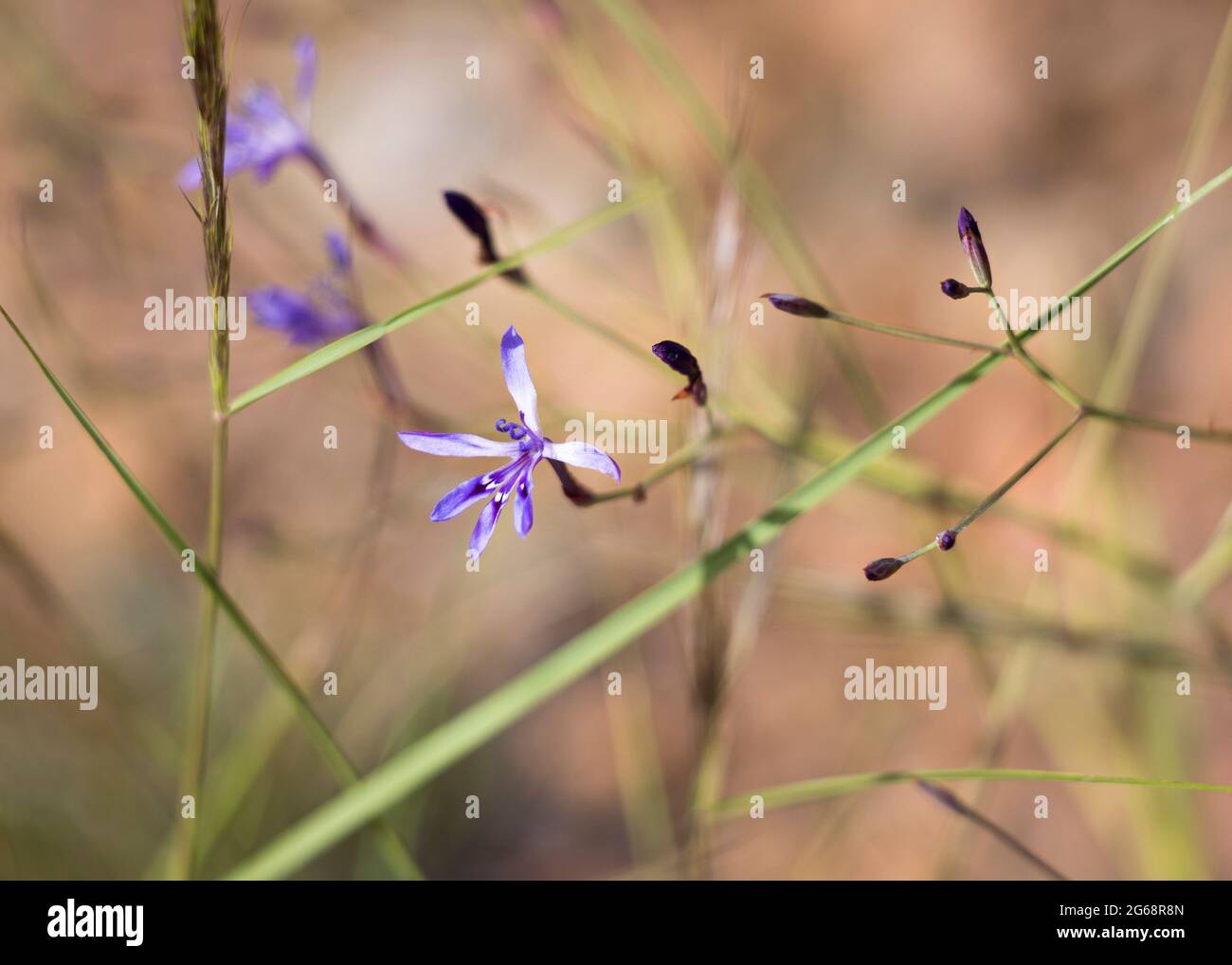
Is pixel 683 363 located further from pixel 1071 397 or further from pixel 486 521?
pixel 1071 397

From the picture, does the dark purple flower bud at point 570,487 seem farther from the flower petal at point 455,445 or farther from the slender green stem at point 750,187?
the slender green stem at point 750,187

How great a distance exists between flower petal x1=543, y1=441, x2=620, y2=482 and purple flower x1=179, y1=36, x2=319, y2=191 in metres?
0.77

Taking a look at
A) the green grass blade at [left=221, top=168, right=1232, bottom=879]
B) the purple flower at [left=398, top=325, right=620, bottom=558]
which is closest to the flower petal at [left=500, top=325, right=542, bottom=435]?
the purple flower at [left=398, top=325, right=620, bottom=558]

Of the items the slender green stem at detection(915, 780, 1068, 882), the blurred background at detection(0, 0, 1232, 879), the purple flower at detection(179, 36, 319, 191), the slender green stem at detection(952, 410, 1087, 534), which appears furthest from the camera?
the blurred background at detection(0, 0, 1232, 879)

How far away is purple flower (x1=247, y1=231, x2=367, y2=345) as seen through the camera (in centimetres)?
135

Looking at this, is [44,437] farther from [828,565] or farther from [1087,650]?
[1087,650]

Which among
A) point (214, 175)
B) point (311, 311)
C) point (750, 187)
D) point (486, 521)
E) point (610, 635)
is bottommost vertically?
point (610, 635)

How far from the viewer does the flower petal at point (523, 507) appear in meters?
0.94

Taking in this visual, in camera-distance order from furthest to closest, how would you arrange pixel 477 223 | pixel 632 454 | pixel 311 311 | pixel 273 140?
pixel 632 454, pixel 273 140, pixel 311 311, pixel 477 223

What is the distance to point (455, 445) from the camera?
0.97 metres

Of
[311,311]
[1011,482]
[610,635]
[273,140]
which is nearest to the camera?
[1011,482]

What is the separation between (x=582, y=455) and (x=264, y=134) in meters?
1.01

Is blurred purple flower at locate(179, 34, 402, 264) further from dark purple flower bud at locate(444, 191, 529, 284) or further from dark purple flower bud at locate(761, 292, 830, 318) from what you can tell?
dark purple flower bud at locate(761, 292, 830, 318)

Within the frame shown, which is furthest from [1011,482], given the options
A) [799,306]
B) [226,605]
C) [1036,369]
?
[226,605]
